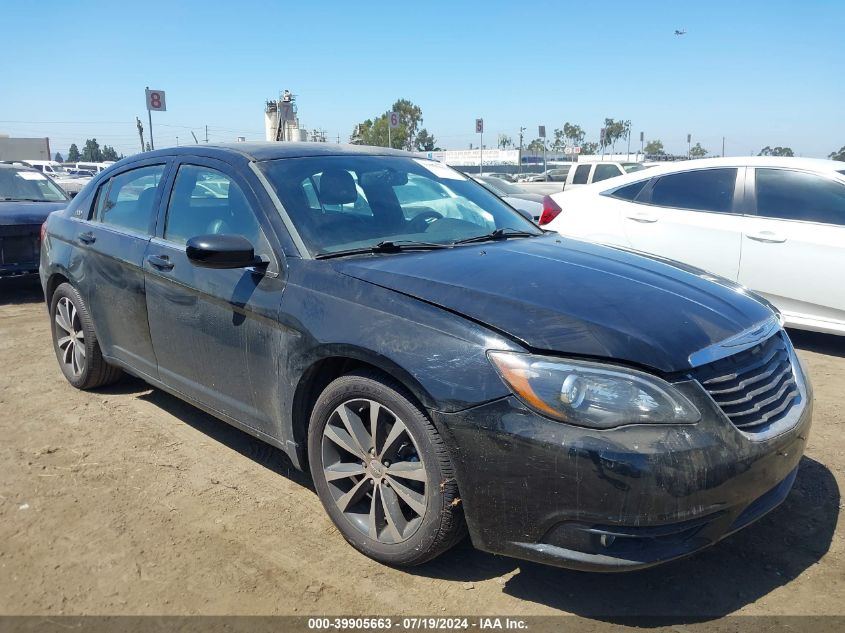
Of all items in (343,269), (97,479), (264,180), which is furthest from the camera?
(97,479)

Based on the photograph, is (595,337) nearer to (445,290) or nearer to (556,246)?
(445,290)

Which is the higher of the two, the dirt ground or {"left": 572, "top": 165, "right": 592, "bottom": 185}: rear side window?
{"left": 572, "top": 165, "right": 592, "bottom": 185}: rear side window

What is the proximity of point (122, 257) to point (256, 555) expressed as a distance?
205cm

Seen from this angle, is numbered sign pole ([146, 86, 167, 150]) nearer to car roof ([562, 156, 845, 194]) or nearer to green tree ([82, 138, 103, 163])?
car roof ([562, 156, 845, 194])

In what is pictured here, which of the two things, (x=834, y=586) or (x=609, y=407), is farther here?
(x=834, y=586)

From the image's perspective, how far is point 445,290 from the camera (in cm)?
267

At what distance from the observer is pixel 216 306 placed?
3365 mm

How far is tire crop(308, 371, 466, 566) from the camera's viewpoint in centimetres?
252

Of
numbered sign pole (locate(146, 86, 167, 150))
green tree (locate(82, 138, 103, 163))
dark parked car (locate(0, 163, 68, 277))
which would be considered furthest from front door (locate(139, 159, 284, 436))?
green tree (locate(82, 138, 103, 163))

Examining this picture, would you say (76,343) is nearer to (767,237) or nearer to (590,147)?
(767,237)

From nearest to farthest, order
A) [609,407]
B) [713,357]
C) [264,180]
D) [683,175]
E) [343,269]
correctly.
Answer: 1. [609,407]
2. [713,357]
3. [343,269]
4. [264,180]
5. [683,175]

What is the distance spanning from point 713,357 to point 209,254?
205 centimetres

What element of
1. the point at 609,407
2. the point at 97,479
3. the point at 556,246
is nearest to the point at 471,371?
the point at 609,407

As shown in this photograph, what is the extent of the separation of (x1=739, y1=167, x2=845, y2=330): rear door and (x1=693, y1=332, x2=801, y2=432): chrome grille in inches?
128
